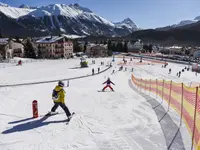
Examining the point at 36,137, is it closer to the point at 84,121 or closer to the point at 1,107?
the point at 84,121

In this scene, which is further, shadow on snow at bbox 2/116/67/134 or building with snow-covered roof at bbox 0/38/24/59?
building with snow-covered roof at bbox 0/38/24/59

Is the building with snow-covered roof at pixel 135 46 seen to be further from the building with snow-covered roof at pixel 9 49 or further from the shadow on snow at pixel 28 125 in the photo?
the shadow on snow at pixel 28 125

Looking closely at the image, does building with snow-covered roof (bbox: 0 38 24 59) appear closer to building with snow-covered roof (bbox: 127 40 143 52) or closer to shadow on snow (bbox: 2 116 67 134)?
shadow on snow (bbox: 2 116 67 134)

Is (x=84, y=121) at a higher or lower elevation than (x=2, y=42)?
lower

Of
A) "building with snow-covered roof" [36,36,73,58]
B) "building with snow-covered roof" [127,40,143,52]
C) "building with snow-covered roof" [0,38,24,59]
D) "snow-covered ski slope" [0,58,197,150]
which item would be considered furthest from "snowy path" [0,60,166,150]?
"building with snow-covered roof" [127,40,143,52]

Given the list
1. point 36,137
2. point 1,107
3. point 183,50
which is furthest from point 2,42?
point 183,50

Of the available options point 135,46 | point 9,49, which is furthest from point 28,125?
point 135,46

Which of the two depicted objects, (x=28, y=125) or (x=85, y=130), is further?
(x=28, y=125)

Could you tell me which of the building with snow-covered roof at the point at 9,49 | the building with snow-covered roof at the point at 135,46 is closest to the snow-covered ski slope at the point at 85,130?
the building with snow-covered roof at the point at 9,49

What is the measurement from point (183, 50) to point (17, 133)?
144117 mm

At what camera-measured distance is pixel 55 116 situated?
31.0 ft

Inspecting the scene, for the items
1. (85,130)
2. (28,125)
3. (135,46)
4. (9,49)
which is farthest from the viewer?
(135,46)

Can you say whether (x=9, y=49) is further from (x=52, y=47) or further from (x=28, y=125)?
(x=28, y=125)

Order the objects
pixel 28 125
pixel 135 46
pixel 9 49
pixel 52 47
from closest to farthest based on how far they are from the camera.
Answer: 1. pixel 28 125
2. pixel 9 49
3. pixel 52 47
4. pixel 135 46
